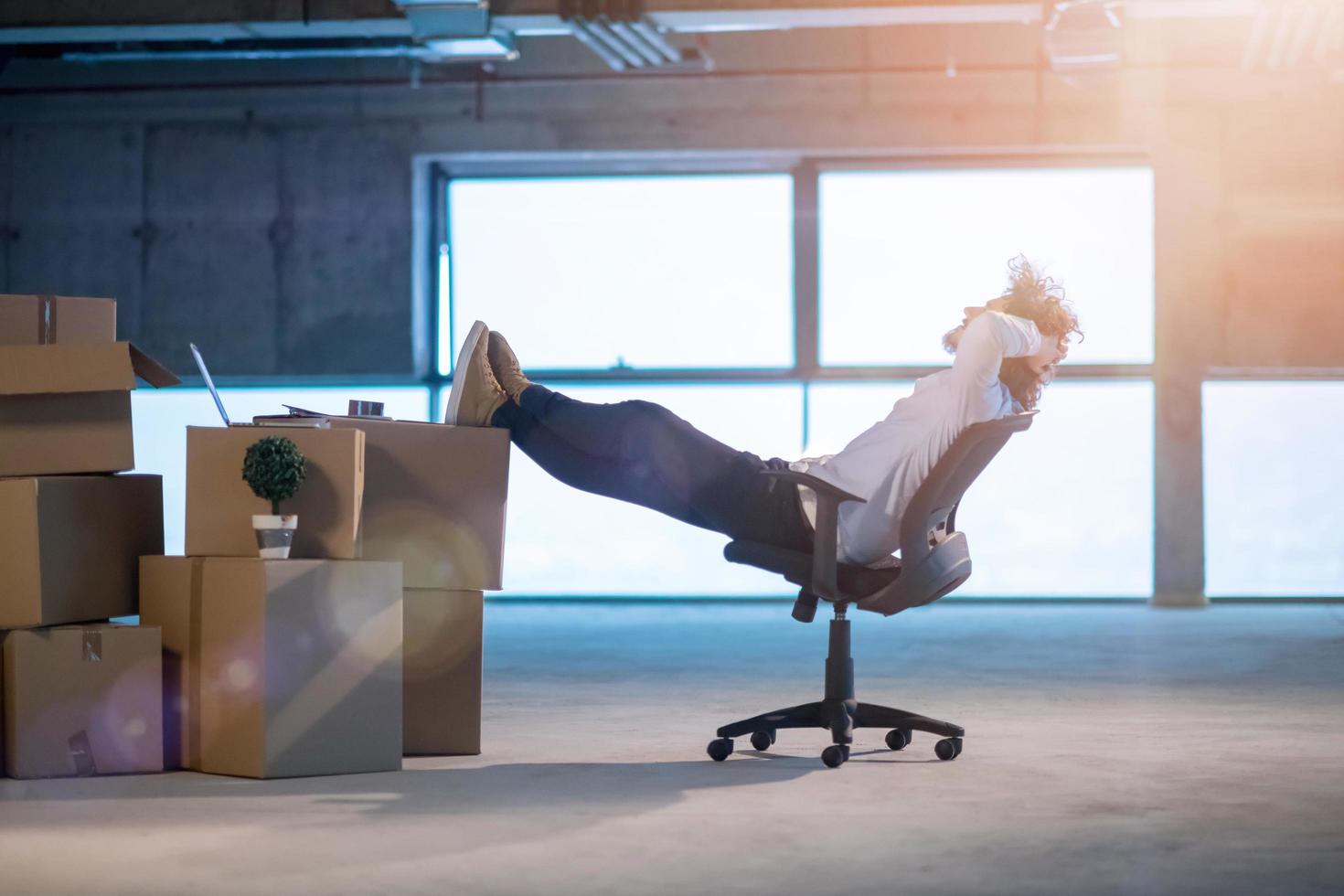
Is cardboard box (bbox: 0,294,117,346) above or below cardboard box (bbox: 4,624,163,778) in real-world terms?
above

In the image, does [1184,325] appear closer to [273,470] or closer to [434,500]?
[434,500]

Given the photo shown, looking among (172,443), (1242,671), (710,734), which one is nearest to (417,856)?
(710,734)

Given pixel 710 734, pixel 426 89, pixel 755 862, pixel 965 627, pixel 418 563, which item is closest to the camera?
pixel 755 862

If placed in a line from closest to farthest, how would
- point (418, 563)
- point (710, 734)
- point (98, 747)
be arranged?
point (98, 747) < point (418, 563) < point (710, 734)

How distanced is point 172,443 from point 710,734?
264 inches

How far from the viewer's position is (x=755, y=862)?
2.24 meters

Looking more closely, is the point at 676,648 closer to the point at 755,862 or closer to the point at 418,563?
the point at 418,563

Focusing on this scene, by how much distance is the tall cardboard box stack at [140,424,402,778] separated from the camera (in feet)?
9.73

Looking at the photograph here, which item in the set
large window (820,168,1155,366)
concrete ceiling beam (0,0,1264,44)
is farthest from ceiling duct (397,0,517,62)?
large window (820,168,1155,366)

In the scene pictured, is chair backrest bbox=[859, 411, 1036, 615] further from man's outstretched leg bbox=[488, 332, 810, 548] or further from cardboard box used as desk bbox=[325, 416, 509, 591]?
cardboard box used as desk bbox=[325, 416, 509, 591]

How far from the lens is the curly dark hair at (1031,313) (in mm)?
3270

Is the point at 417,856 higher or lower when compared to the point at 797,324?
lower

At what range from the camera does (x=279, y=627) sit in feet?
9.67

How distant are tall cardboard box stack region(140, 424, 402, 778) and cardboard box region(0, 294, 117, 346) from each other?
1.37 feet
